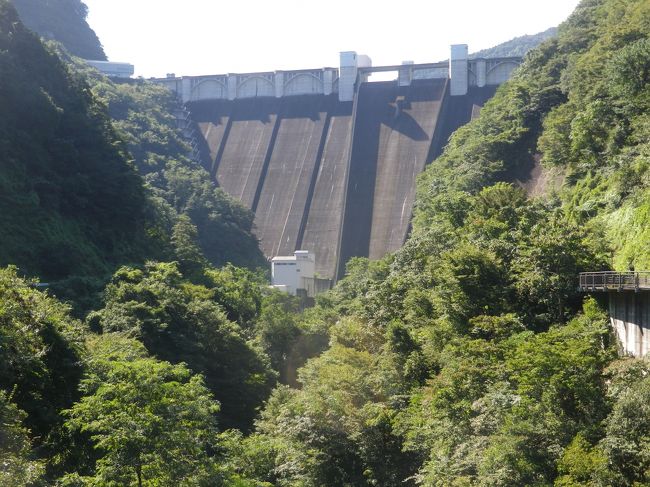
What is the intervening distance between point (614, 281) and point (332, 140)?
187 feet

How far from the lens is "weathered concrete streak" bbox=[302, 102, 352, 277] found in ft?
239

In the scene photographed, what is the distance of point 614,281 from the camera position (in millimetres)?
26203

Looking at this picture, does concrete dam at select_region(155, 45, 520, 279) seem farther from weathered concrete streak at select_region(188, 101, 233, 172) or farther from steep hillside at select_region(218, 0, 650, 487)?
steep hillside at select_region(218, 0, 650, 487)

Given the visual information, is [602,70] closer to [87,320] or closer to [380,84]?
[87,320]

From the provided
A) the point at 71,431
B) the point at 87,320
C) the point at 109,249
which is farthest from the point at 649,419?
the point at 109,249

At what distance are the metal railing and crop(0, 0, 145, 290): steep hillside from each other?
→ 22838 mm

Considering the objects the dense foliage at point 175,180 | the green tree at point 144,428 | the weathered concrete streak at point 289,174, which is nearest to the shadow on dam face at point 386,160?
the weathered concrete streak at point 289,174

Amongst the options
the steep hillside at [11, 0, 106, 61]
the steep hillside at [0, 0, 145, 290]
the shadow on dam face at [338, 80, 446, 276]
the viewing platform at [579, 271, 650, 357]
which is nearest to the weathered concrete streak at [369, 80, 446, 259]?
the shadow on dam face at [338, 80, 446, 276]

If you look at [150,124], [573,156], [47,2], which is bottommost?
[573,156]

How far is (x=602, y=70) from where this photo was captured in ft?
148

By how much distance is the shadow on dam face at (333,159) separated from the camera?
7344 cm

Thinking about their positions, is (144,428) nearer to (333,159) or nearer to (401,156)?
(401,156)

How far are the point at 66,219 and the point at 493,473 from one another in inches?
1179

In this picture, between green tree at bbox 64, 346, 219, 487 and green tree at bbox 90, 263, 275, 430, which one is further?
green tree at bbox 90, 263, 275, 430
